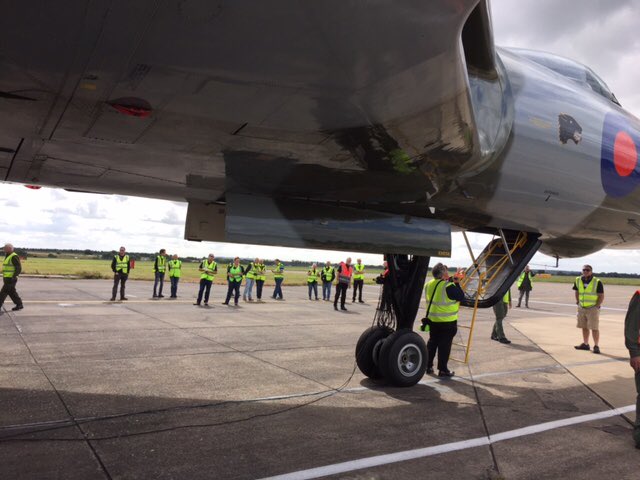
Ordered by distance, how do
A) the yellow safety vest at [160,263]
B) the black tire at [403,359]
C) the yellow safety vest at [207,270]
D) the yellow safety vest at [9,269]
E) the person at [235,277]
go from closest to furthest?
the black tire at [403,359], the yellow safety vest at [9,269], the yellow safety vest at [207,270], the person at [235,277], the yellow safety vest at [160,263]

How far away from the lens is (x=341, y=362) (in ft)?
26.8

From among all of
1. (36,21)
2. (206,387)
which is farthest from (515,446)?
(36,21)

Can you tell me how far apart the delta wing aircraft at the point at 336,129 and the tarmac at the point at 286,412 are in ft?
3.96

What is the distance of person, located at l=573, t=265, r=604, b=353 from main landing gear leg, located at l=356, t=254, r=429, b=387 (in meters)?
5.21

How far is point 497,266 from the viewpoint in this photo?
7105 millimetres

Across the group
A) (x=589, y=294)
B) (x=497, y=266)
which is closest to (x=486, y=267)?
(x=497, y=266)

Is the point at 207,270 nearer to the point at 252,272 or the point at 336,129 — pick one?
the point at 252,272

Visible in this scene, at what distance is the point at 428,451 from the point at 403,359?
2.32 metres

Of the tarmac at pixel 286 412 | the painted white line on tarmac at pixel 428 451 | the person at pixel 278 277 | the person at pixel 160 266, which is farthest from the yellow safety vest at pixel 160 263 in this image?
the painted white line on tarmac at pixel 428 451

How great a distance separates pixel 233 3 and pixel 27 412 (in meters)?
4.63

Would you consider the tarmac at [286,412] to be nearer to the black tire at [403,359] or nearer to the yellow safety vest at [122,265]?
the black tire at [403,359]

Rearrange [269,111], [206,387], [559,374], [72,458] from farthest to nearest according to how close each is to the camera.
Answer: [559,374] → [206,387] → [72,458] → [269,111]

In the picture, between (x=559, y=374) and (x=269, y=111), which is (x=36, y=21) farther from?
(x=559, y=374)

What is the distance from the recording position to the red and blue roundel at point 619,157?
5.81 metres
